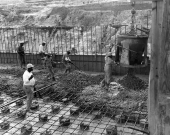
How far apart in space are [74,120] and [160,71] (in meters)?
5.13

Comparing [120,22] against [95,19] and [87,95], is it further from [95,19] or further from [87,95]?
[87,95]

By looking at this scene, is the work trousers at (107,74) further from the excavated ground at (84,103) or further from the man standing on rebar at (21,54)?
the man standing on rebar at (21,54)

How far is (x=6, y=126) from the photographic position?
716 cm

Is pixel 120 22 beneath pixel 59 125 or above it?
above

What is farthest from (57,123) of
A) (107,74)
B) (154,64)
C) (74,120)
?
(154,64)

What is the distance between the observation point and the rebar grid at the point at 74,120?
22.4 ft

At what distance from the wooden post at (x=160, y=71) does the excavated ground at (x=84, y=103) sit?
308cm

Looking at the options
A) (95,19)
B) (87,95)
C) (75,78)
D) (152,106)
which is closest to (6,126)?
(87,95)

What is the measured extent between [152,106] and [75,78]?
808 centimetres

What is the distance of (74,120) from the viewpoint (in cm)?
745

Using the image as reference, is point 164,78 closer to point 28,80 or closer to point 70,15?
point 28,80

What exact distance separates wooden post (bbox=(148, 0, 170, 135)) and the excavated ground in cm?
308

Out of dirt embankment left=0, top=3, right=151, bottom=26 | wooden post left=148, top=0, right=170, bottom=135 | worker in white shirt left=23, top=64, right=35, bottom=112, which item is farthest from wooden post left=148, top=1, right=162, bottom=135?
dirt embankment left=0, top=3, right=151, bottom=26

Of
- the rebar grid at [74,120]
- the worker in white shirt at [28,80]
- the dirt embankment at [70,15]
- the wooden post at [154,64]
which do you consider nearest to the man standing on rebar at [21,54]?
the rebar grid at [74,120]
